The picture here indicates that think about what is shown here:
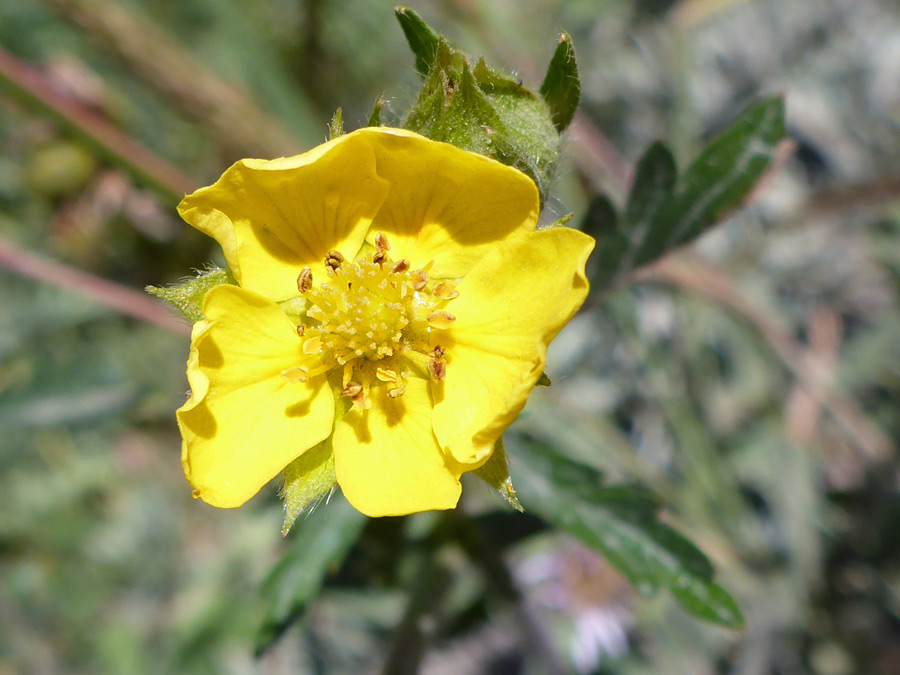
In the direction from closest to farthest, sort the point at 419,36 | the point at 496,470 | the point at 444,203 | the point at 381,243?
the point at 496,470 → the point at 419,36 → the point at 444,203 → the point at 381,243

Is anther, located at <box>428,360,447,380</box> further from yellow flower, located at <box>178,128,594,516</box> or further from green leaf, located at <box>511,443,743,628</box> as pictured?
green leaf, located at <box>511,443,743,628</box>

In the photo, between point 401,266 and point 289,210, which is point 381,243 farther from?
point 289,210

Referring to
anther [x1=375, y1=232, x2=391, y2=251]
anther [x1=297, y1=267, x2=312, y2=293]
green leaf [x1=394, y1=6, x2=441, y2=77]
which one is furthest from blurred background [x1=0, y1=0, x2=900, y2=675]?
green leaf [x1=394, y1=6, x2=441, y2=77]

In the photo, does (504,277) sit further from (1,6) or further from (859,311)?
(1,6)

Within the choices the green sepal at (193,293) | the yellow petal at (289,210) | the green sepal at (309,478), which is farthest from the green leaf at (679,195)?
the green sepal at (193,293)

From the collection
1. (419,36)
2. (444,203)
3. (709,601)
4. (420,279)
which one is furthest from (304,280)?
(709,601)

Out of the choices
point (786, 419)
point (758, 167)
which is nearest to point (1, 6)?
point (758, 167)

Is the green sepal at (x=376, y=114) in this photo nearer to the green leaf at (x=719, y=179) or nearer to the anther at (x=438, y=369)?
the anther at (x=438, y=369)
